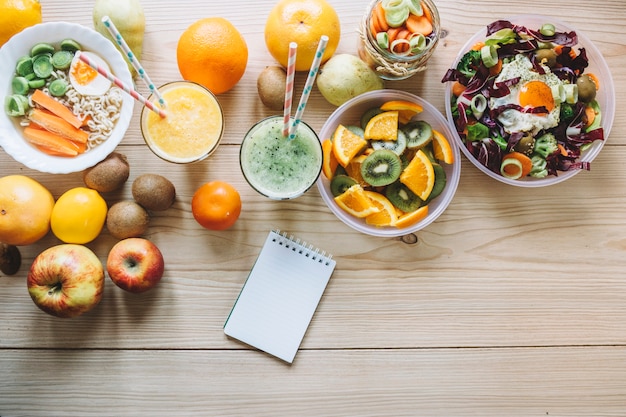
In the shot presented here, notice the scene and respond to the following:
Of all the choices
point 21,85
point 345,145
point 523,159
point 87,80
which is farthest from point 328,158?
point 21,85

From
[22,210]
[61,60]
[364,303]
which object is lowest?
[364,303]

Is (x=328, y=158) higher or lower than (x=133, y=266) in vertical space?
higher

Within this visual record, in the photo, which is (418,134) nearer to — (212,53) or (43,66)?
(212,53)

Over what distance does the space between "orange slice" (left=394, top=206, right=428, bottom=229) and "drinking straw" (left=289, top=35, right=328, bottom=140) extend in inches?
10.6

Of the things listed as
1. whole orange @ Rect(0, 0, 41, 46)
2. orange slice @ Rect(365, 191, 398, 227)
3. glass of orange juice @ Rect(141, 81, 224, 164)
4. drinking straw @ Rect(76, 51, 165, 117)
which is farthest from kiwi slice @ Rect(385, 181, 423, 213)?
whole orange @ Rect(0, 0, 41, 46)

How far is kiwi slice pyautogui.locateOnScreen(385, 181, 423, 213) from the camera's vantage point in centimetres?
107

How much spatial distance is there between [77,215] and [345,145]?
540 mm

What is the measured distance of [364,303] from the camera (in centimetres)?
112

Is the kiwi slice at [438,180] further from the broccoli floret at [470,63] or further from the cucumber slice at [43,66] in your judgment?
the cucumber slice at [43,66]

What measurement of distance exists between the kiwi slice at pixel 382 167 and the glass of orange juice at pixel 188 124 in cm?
30

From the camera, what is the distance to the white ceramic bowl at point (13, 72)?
0.99 m

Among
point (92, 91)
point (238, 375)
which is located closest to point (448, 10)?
point (92, 91)

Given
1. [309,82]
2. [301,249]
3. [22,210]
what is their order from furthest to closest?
[301,249], [22,210], [309,82]

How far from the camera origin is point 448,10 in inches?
44.4
